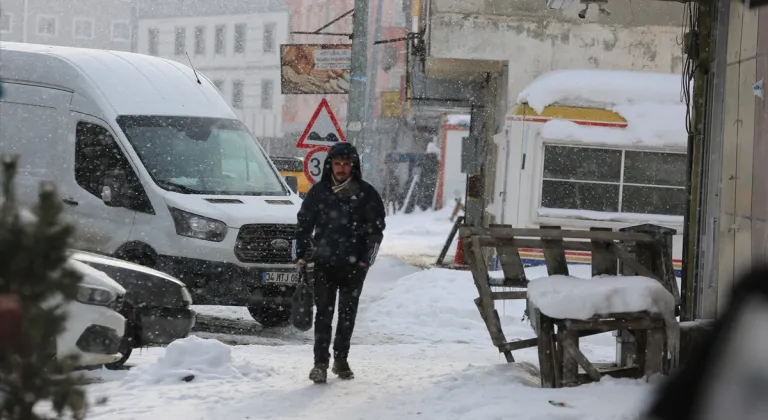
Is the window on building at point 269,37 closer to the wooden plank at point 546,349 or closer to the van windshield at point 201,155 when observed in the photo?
the van windshield at point 201,155

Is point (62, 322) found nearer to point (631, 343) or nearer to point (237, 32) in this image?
point (631, 343)

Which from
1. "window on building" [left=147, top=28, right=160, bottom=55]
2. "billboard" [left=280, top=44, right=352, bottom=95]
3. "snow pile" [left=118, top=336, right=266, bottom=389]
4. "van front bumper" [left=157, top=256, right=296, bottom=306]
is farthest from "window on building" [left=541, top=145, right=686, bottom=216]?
"window on building" [left=147, top=28, right=160, bottom=55]

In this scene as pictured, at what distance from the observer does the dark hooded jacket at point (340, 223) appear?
344 inches

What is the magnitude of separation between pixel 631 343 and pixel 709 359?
22.2 ft

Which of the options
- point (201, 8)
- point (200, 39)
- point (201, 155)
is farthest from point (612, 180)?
point (201, 8)

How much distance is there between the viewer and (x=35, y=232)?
3287 mm

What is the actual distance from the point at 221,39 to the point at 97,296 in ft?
187

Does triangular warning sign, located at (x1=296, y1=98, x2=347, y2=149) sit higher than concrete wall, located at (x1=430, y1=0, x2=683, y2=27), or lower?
lower

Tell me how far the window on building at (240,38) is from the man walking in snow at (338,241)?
5527cm

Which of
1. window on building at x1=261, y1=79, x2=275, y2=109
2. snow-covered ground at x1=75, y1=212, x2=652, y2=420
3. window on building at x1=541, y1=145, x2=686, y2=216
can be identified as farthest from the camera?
window on building at x1=261, y1=79, x2=275, y2=109

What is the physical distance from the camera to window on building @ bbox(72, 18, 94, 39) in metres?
66.0

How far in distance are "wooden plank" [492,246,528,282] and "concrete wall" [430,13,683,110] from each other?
11.5 metres

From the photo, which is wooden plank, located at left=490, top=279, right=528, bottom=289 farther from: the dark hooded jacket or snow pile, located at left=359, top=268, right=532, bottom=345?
snow pile, located at left=359, top=268, right=532, bottom=345

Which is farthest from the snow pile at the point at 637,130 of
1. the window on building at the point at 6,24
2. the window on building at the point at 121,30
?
the window on building at the point at 121,30
